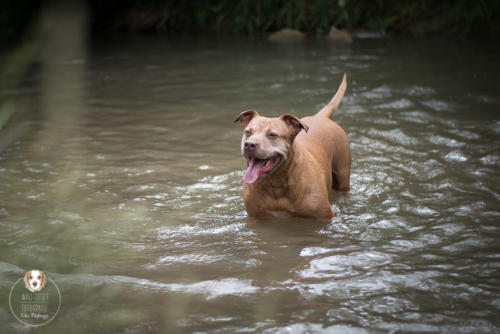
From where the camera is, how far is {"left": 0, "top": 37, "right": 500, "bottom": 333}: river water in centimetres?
293

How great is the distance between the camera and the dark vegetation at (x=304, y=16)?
1409cm

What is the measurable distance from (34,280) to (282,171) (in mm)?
2100

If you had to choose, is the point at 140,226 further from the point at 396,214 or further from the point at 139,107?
the point at 139,107

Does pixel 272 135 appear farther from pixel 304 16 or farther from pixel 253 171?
pixel 304 16

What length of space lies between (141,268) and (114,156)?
10.3ft

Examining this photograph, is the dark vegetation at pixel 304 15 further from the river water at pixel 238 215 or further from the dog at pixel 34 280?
the dog at pixel 34 280

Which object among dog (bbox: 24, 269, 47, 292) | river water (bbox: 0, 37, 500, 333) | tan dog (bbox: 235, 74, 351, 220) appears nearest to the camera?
river water (bbox: 0, 37, 500, 333)

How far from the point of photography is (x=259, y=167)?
4.10m

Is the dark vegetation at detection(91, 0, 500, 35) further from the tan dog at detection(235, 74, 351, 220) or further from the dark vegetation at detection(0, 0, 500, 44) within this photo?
the tan dog at detection(235, 74, 351, 220)

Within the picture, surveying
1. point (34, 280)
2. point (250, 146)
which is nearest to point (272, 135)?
point (250, 146)

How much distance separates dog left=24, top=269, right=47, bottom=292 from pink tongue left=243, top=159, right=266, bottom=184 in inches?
65.9

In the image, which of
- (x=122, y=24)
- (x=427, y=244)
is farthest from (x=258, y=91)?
(x=122, y=24)

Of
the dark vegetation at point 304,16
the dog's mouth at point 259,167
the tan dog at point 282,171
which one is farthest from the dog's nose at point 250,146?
the dark vegetation at point 304,16

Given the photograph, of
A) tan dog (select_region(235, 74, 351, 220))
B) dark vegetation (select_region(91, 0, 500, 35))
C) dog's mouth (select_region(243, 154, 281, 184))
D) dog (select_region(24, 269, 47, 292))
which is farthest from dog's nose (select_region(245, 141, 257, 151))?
dark vegetation (select_region(91, 0, 500, 35))
